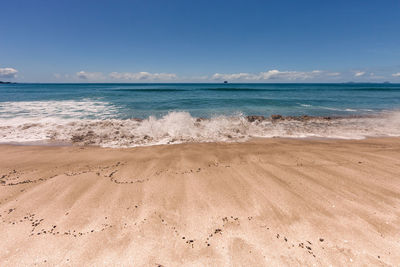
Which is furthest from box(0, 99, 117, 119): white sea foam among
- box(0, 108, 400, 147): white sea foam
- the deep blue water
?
box(0, 108, 400, 147): white sea foam

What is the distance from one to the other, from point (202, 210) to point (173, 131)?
5.81 meters

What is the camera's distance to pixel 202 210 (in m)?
3.30

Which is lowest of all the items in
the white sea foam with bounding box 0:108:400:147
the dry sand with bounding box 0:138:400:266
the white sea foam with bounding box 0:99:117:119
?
the dry sand with bounding box 0:138:400:266

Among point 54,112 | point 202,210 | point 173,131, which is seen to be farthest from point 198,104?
point 202,210

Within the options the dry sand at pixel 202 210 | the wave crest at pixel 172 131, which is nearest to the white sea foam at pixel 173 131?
the wave crest at pixel 172 131

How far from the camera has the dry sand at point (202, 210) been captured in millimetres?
2469

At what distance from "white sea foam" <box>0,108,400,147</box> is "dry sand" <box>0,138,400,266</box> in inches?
91.3

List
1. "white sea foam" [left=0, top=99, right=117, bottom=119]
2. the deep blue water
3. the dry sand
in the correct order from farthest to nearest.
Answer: the deep blue water → "white sea foam" [left=0, top=99, right=117, bottom=119] → the dry sand

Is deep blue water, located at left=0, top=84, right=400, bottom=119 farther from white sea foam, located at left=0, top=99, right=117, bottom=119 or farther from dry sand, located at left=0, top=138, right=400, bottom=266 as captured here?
dry sand, located at left=0, top=138, right=400, bottom=266

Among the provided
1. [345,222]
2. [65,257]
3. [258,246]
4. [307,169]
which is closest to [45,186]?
[65,257]

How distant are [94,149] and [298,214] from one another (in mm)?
7438

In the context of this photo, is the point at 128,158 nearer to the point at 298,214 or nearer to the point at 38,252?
the point at 38,252

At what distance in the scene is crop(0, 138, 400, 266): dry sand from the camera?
2.47 m

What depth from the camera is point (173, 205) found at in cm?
345
